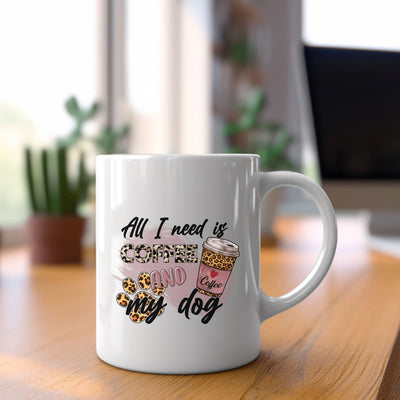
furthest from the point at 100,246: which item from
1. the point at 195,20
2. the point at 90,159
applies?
the point at 195,20

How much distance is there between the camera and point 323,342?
0.46 meters

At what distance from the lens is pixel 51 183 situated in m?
0.86

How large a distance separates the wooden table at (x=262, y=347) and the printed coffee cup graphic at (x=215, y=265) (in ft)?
0.19

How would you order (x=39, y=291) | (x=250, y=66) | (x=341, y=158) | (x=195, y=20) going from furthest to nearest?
1. (x=250, y=66)
2. (x=195, y=20)
3. (x=341, y=158)
4. (x=39, y=291)

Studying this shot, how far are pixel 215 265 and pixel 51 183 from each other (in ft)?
1.83

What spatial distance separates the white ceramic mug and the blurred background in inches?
19.8

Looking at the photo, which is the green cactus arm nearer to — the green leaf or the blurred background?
the blurred background

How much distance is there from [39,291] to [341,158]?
0.68m

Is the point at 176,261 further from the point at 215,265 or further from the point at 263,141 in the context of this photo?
the point at 263,141

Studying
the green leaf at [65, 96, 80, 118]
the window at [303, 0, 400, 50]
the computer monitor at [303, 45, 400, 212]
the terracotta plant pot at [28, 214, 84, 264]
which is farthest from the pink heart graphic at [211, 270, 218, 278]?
the window at [303, 0, 400, 50]

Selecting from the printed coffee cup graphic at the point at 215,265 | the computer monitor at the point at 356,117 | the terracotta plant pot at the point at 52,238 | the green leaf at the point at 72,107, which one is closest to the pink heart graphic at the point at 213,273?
the printed coffee cup graphic at the point at 215,265

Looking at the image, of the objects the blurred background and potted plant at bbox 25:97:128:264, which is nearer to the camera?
potted plant at bbox 25:97:128:264

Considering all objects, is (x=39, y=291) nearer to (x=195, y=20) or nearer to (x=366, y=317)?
(x=366, y=317)

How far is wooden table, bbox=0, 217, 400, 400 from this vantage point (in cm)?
35
